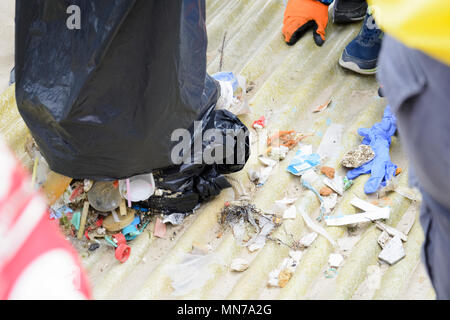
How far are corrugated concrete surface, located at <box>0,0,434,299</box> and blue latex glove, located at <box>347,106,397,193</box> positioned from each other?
44 millimetres

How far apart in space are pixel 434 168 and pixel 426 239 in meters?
0.27

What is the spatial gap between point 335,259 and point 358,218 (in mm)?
193

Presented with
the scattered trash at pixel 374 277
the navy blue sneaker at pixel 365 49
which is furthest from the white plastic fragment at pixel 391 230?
the navy blue sneaker at pixel 365 49

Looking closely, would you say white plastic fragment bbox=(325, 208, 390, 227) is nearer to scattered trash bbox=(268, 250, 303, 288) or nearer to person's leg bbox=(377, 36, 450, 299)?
scattered trash bbox=(268, 250, 303, 288)

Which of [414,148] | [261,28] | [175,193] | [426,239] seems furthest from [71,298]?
[261,28]

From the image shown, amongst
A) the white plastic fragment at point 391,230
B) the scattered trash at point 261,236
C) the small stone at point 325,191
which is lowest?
the scattered trash at point 261,236

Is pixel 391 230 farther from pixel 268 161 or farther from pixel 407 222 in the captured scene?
pixel 268 161

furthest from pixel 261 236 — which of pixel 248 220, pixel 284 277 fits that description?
pixel 284 277

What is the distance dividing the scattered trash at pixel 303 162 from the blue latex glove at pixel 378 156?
0.15 meters

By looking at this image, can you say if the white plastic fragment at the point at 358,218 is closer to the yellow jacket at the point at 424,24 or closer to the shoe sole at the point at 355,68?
the shoe sole at the point at 355,68

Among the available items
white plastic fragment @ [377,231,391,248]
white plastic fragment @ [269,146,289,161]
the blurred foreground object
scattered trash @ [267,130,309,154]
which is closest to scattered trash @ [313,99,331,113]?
scattered trash @ [267,130,309,154]

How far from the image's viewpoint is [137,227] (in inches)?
68.6

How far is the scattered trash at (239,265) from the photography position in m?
1.55
